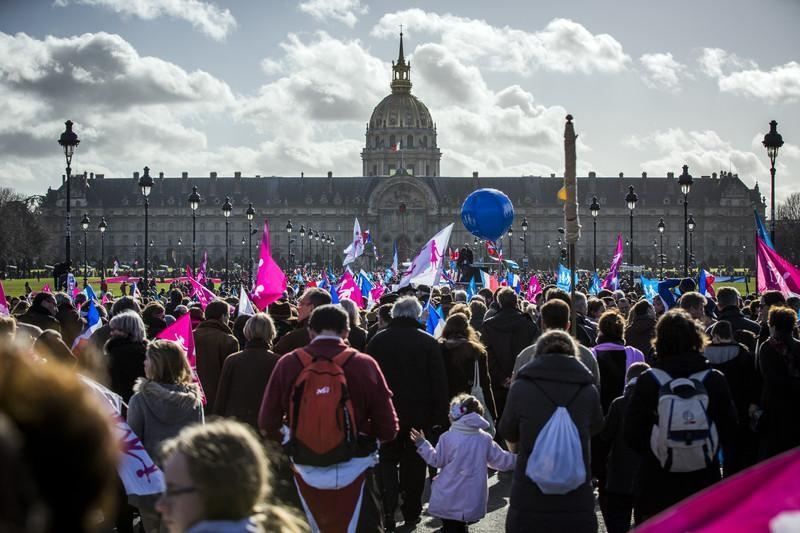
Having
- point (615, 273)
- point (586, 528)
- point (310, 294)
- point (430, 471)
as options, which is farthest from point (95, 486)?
point (615, 273)

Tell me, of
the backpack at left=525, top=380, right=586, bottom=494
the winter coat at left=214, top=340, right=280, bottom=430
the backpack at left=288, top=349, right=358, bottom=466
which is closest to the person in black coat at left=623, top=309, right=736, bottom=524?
the backpack at left=525, top=380, right=586, bottom=494

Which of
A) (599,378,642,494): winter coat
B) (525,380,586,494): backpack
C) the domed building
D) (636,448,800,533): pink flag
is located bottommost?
(599,378,642,494): winter coat

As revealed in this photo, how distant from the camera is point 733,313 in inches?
380

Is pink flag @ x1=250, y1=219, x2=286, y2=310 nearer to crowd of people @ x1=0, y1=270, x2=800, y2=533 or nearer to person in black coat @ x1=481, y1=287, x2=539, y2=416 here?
crowd of people @ x1=0, y1=270, x2=800, y2=533

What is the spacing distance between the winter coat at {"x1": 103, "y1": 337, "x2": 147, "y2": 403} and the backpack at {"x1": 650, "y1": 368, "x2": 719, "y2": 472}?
11.5 feet

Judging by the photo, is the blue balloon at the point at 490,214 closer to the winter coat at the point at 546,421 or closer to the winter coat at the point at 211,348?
the winter coat at the point at 211,348

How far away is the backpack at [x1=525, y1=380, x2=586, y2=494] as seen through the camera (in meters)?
5.39

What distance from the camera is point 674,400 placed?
5.53 metres

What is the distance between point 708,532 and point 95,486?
1052mm

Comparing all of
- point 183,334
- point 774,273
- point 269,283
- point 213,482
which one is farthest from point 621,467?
point 774,273

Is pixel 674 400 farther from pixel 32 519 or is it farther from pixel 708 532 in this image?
pixel 32 519

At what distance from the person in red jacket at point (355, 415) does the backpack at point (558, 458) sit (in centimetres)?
80

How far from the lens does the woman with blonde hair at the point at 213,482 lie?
108 inches

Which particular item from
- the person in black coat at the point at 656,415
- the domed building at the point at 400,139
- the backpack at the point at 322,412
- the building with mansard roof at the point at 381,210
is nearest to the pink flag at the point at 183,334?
the backpack at the point at 322,412
